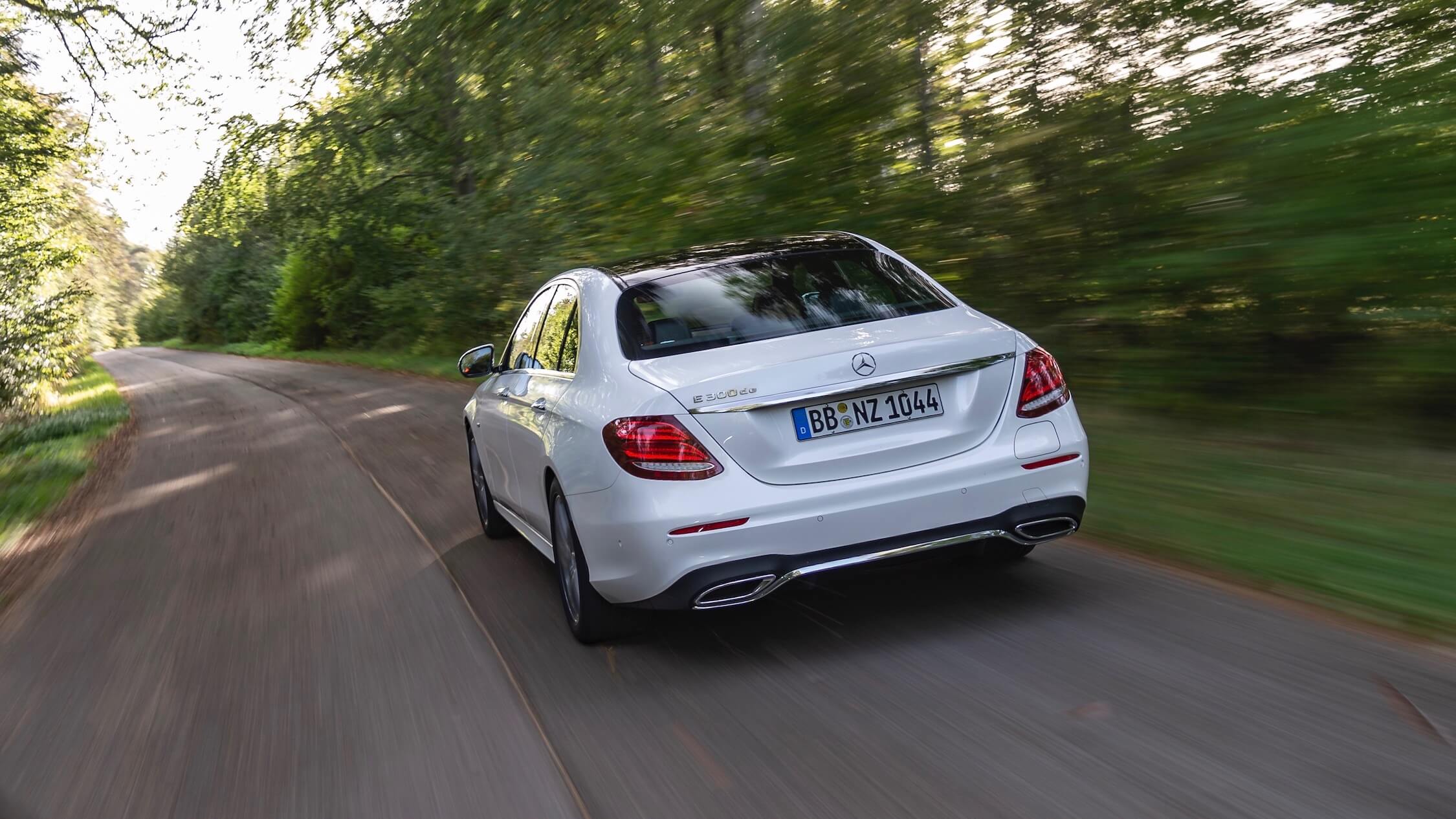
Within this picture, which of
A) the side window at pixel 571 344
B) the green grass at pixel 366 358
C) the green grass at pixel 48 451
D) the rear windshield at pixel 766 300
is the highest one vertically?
the rear windshield at pixel 766 300

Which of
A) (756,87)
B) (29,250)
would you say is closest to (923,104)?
(756,87)

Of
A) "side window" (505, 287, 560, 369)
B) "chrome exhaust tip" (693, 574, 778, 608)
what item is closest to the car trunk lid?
"chrome exhaust tip" (693, 574, 778, 608)

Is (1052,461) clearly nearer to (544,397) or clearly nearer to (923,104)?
(544,397)

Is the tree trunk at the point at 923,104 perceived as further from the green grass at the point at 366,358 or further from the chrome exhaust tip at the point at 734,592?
the chrome exhaust tip at the point at 734,592

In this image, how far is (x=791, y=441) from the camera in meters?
4.37

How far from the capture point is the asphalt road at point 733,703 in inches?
129

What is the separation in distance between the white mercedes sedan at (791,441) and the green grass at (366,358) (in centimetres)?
956

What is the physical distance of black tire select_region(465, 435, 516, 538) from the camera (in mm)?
7570

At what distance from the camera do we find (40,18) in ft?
68.4

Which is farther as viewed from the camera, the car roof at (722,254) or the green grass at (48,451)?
the green grass at (48,451)

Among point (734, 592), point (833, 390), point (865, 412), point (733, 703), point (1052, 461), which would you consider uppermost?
point (833, 390)

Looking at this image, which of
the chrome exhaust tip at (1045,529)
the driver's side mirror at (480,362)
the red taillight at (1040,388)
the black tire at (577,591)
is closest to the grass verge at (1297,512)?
the chrome exhaust tip at (1045,529)

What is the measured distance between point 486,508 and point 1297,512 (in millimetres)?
4615

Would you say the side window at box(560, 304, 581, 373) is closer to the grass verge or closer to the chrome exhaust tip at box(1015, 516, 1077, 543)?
the chrome exhaust tip at box(1015, 516, 1077, 543)
